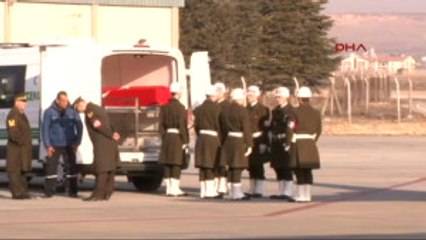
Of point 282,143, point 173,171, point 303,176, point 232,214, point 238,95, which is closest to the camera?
point 232,214

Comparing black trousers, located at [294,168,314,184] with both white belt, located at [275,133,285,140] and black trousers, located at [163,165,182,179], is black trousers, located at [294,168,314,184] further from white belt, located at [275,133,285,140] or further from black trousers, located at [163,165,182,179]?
black trousers, located at [163,165,182,179]

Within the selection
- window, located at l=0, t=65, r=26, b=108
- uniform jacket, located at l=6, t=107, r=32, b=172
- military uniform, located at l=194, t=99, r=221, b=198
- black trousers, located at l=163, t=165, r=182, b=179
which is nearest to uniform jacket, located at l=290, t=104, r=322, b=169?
military uniform, located at l=194, t=99, r=221, b=198

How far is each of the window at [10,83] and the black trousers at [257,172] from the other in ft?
13.5

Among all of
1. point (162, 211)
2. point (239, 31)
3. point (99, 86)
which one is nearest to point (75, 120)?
point (99, 86)

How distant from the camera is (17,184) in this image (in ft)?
81.1

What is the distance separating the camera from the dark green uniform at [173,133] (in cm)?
2503

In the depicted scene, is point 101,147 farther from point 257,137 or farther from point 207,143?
point 257,137

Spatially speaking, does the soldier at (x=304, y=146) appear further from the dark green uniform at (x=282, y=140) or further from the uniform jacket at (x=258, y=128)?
the uniform jacket at (x=258, y=128)

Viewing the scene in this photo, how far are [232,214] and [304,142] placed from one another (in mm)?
2773

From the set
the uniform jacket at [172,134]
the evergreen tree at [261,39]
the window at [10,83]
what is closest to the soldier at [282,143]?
the uniform jacket at [172,134]

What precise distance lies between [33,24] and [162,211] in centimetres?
2405

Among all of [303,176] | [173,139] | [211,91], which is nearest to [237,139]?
[211,91]

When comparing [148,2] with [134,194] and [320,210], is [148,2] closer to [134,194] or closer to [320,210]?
[134,194]

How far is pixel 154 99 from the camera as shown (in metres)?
26.2
